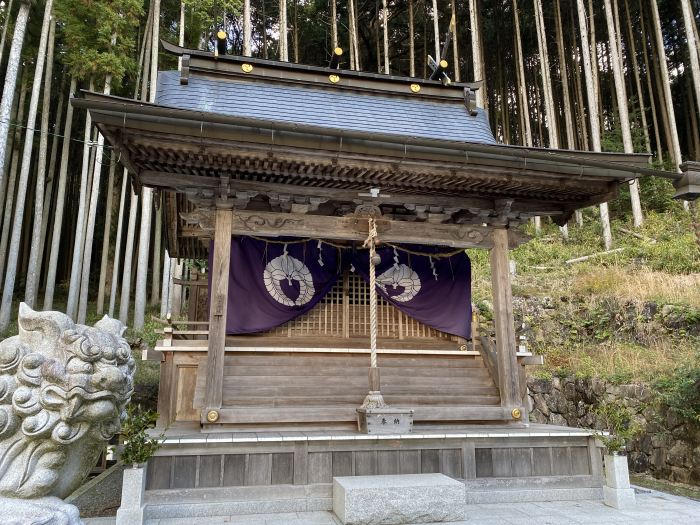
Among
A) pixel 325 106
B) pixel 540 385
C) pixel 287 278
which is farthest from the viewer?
pixel 540 385

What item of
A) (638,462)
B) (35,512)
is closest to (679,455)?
(638,462)

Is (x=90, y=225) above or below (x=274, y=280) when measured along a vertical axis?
above

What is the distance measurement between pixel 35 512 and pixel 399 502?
298 cm

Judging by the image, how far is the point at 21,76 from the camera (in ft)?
51.7

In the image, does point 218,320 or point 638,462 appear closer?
point 218,320

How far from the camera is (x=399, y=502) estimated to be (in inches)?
169

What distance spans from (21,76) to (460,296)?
1681 cm

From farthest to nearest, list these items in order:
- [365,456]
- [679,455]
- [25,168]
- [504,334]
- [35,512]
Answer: [25,168]
[679,455]
[504,334]
[365,456]
[35,512]

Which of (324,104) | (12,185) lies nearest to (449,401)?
(324,104)

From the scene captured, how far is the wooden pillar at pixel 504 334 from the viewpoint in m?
6.36

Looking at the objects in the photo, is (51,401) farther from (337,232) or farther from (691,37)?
(691,37)

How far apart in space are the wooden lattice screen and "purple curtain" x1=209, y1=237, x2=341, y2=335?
15.3 inches

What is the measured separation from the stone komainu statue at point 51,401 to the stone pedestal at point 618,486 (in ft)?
16.7

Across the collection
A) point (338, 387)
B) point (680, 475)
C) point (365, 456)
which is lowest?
point (680, 475)
